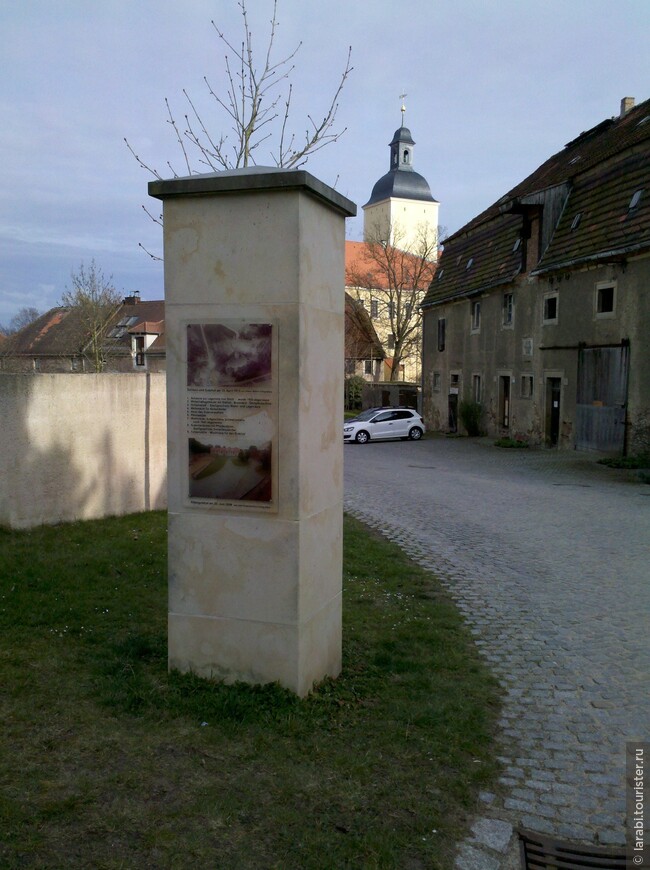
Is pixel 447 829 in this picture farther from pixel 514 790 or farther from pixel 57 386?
pixel 57 386

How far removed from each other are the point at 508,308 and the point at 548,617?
74.8 feet

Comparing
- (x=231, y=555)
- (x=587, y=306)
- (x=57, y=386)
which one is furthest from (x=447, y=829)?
(x=587, y=306)

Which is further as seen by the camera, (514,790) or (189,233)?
(189,233)

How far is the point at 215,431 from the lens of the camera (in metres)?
4.47

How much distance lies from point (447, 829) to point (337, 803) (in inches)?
20.6

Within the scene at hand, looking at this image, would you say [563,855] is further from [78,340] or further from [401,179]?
[401,179]

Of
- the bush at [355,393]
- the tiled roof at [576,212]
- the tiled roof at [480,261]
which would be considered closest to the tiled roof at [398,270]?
the bush at [355,393]

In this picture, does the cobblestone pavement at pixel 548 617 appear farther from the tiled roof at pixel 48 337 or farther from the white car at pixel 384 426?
the tiled roof at pixel 48 337

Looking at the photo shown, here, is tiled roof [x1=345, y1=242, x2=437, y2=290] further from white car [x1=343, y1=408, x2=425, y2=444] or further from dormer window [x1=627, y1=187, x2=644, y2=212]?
dormer window [x1=627, y1=187, x2=644, y2=212]

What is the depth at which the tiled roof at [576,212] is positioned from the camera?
20.0m

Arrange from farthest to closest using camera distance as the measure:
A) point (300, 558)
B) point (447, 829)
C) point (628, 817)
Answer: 1. point (300, 558)
2. point (628, 817)
3. point (447, 829)

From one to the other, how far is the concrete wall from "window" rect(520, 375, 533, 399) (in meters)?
18.2

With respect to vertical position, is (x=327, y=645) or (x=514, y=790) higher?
(x=327, y=645)

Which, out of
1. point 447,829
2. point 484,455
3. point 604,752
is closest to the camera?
point 447,829
